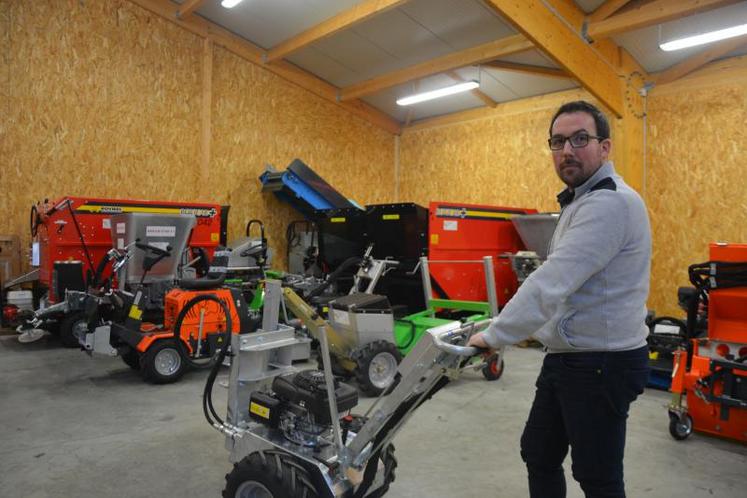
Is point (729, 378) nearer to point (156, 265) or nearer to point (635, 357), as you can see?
point (635, 357)

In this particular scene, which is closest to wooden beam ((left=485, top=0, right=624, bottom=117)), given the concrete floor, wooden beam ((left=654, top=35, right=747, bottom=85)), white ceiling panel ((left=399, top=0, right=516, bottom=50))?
wooden beam ((left=654, top=35, right=747, bottom=85))

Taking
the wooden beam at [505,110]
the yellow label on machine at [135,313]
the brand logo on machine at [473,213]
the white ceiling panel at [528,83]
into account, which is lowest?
the yellow label on machine at [135,313]

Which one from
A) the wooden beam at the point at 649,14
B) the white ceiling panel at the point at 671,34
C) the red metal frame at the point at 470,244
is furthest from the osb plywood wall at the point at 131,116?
the white ceiling panel at the point at 671,34

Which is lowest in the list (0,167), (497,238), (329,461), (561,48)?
(329,461)

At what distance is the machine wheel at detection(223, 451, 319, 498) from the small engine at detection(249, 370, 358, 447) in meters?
0.18

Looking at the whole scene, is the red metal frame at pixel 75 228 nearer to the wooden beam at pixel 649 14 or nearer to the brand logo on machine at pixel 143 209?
the brand logo on machine at pixel 143 209

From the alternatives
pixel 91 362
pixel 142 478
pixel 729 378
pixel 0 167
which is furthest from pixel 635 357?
pixel 0 167

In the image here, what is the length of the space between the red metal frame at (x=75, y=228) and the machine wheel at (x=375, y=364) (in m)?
3.61

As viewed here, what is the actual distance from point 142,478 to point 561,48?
19.5 feet

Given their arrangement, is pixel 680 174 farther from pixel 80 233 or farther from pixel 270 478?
pixel 80 233

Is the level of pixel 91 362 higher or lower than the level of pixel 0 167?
lower

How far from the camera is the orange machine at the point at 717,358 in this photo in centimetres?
307

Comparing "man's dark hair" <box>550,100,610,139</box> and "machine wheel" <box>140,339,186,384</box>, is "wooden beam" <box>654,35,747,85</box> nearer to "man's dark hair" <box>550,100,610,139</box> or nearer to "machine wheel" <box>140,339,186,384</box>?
"man's dark hair" <box>550,100,610,139</box>

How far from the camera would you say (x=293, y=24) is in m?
7.62
